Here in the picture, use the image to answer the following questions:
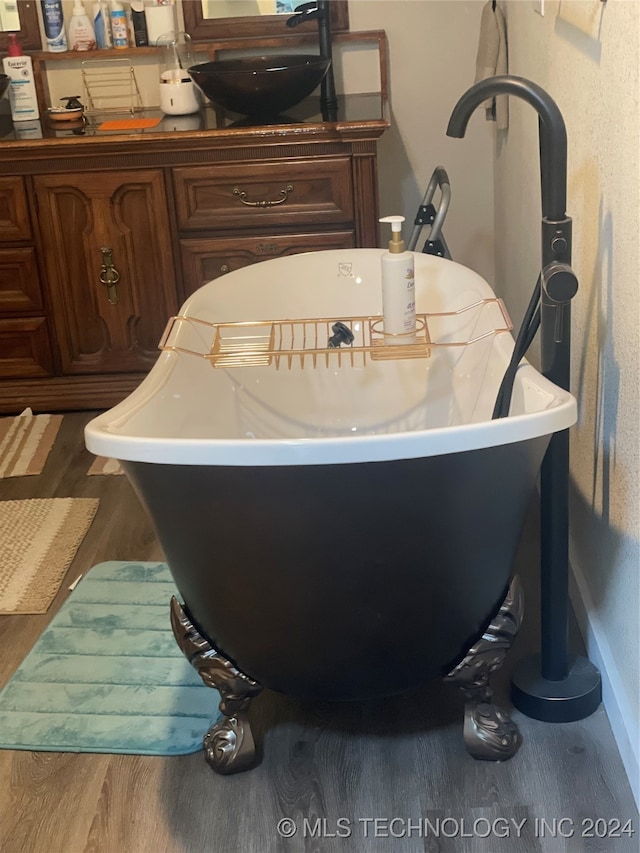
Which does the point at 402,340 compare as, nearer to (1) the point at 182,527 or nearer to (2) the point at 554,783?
(1) the point at 182,527

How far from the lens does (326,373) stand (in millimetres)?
2090

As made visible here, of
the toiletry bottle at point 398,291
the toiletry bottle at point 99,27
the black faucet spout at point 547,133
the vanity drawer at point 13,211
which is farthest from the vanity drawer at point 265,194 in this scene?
the black faucet spout at point 547,133

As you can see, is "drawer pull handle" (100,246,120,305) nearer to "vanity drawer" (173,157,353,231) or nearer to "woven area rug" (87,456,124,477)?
"vanity drawer" (173,157,353,231)

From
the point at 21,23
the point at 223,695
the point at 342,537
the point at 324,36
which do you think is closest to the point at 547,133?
the point at 342,537

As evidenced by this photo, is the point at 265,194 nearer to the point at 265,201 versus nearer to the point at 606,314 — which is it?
the point at 265,201

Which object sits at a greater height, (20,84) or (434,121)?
(20,84)

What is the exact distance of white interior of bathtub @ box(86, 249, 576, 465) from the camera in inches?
67.7

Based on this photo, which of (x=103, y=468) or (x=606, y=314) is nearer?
(x=606, y=314)

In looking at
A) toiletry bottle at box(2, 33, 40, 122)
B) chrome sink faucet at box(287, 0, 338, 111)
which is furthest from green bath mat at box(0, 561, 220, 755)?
toiletry bottle at box(2, 33, 40, 122)

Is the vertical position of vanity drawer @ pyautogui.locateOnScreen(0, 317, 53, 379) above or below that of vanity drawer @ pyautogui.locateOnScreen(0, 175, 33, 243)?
below

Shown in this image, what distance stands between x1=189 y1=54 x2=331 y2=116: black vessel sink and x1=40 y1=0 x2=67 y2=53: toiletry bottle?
514mm

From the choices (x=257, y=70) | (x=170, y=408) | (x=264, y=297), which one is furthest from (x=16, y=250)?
(x=170, y=408)

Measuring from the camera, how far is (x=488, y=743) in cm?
154

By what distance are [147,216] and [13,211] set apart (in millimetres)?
389
